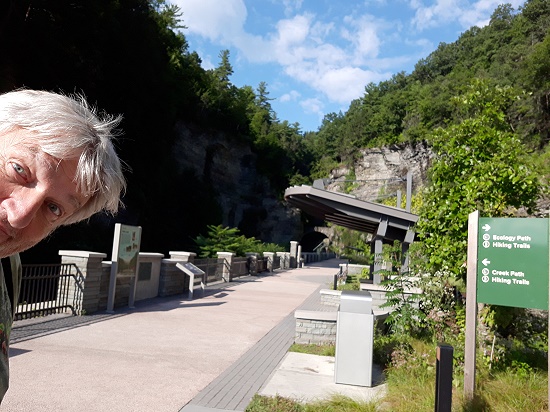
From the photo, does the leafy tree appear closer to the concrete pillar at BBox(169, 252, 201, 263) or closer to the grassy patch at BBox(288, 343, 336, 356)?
the grassy patch at BBox(288, 343, 336, 356)

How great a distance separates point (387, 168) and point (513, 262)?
52.7 meters

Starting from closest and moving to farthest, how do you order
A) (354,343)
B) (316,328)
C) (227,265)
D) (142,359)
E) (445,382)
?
(445,382)
(354,343)
(142,359)
(316,328)
(227,265)

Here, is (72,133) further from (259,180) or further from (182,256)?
(259,180)

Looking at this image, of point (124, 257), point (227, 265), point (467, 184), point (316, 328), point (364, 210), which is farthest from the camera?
point (227, 265)

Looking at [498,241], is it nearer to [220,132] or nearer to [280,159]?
[220,132]

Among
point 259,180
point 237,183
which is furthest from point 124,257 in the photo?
Result: point 259,180

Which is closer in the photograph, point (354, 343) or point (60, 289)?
point (354, 343)

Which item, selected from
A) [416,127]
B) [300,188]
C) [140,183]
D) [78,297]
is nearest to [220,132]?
[140,183]

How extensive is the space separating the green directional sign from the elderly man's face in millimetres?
5158

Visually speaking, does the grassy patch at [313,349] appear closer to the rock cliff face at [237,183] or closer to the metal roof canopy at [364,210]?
the metal roof canopy at [364,210]

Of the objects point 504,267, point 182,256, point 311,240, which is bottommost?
point 182,256

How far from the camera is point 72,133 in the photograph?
41.7 inches

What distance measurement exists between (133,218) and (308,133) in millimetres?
76550

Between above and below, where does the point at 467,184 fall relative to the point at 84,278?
above
